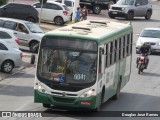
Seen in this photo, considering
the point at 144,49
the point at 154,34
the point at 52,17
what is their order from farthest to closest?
the point at 52,17 < the point at 154,34 < the point at 144,49

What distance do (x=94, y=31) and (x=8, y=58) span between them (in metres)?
9.98

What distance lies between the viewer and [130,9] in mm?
56156

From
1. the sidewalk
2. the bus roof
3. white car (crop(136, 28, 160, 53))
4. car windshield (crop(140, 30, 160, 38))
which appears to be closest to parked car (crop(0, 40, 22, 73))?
the sidewalk

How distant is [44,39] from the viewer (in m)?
19.8

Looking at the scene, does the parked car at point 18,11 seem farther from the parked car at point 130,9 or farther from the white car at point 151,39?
the parked car at point 130,9

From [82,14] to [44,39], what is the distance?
3120 cm

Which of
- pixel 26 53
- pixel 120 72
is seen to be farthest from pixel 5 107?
pixel 26 53

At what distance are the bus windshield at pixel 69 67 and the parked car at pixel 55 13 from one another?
98.8ft

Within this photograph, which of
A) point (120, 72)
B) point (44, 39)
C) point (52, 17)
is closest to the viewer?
point (44, 39)

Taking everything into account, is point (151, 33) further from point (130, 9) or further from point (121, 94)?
point (130, 9)

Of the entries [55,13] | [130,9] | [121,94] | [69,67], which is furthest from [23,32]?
[130,9]

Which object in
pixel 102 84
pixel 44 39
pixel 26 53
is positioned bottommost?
pixel 26 53

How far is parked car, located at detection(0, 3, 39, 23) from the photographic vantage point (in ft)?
154

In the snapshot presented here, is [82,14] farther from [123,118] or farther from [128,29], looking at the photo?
[123,118]
